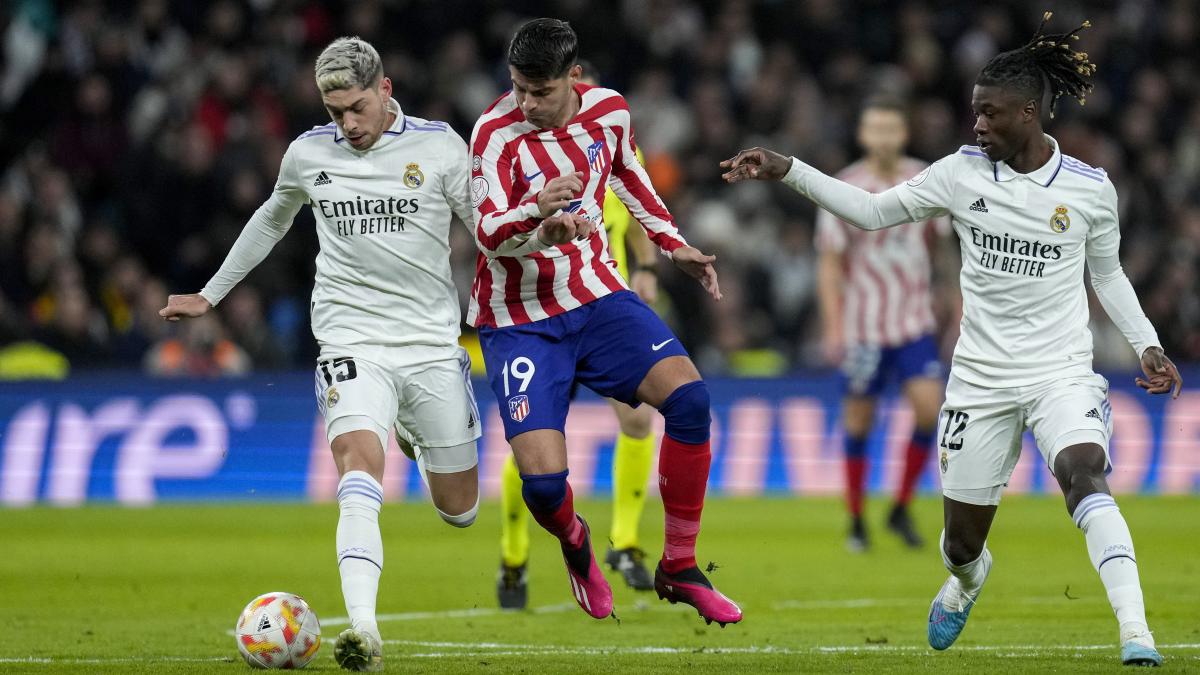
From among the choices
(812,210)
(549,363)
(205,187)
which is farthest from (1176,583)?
(205,187)

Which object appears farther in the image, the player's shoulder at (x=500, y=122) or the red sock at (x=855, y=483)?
the red sock at (x=855, y=483)

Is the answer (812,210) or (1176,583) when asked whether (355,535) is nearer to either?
(1176,583)

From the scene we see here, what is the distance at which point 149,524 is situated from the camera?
13.9 meters

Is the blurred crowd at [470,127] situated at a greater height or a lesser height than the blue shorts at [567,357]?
greater

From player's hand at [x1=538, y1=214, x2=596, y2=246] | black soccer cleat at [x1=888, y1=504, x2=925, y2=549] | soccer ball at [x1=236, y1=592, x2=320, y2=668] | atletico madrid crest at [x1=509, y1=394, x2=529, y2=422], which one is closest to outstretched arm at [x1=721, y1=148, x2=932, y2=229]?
player's hand at [x1=538, y1=214, x2=596, y2=246]

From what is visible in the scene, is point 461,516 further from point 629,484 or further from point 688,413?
point 629,484

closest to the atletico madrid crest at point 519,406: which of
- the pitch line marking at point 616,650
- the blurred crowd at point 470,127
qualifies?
the pitch line marking at point 616,650

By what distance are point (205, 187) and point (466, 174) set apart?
1082cm

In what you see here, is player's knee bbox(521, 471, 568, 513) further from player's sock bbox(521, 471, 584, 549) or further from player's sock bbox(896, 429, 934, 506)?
player's sock bbox(896, 429, 934, 506)

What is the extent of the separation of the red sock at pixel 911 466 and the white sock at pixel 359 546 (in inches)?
234

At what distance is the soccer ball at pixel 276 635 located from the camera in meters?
6.80

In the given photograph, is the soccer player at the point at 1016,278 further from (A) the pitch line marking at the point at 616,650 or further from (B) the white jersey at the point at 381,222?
(B) the white jersey at the point at 381,222

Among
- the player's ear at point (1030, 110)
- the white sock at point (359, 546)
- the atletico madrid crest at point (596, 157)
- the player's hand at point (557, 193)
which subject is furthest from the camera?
the atletico madrid crest at point (596, 157)

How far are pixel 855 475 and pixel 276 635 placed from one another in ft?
20.0
